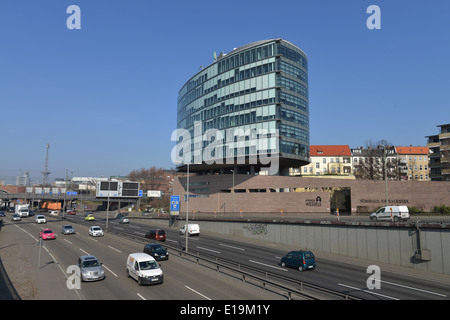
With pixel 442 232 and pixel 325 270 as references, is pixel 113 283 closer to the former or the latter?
pixel 325 270

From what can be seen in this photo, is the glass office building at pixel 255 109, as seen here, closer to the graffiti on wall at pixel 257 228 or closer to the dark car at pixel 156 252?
the graffiti on wall at pixel 257 228

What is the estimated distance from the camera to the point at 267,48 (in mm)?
63812

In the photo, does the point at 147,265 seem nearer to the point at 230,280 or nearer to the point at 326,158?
the point at 230,280

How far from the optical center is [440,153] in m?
81.4

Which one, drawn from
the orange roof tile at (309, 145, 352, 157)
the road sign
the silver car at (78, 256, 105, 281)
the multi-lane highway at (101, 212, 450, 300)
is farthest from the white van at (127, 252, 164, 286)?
the orange roof tile at (309, 145, 352, 157)

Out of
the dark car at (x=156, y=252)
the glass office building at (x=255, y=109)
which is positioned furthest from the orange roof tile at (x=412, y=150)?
the dark car at (x=156, y=252)

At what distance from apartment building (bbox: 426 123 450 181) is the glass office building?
39394 mm

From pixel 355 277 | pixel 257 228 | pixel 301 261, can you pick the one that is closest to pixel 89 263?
pixel 301 261

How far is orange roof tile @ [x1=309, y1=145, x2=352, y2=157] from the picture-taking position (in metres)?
124

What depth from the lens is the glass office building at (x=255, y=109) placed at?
204ft

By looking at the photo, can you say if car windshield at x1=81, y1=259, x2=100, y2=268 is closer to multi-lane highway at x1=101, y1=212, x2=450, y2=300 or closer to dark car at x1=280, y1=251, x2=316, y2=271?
multi-lane highway at x1=101, y1=212, x2=450, y2=300
